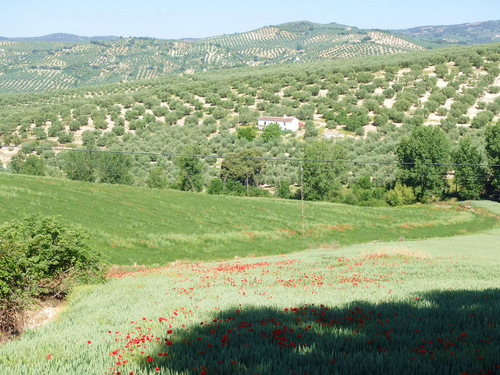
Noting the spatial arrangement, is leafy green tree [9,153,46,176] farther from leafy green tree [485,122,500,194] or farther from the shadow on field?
leafy green tree [485,122,500,194]

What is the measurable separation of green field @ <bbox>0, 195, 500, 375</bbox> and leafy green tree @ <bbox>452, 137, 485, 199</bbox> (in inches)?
2846


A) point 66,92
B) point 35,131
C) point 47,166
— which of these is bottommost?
point 47,166

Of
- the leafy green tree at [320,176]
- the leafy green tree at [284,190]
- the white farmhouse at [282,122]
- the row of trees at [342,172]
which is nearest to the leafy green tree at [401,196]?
the row of trees at [342,172]

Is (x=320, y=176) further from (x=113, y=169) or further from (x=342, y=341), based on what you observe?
(x=342, y=341)

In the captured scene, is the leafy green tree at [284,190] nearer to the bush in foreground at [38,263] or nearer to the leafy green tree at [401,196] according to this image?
the leafy green tree at [401,196]

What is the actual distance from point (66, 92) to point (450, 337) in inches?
7080

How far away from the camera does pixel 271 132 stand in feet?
385

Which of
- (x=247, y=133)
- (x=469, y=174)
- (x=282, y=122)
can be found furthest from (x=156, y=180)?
(x=469, y=174)

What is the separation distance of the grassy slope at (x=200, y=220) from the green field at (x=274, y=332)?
20545 millimetres

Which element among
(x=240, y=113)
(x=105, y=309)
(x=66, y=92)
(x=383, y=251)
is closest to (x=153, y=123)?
(x=240, y=113)

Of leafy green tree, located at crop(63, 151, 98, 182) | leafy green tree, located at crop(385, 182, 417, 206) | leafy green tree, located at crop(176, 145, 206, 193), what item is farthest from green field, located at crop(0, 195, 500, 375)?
leafy green tree, located at crop(63, 151, 98, 182)

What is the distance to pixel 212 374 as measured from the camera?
6504 millimetres

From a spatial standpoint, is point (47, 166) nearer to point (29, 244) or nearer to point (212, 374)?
point (29, 244)

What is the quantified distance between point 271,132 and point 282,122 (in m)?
8.30
